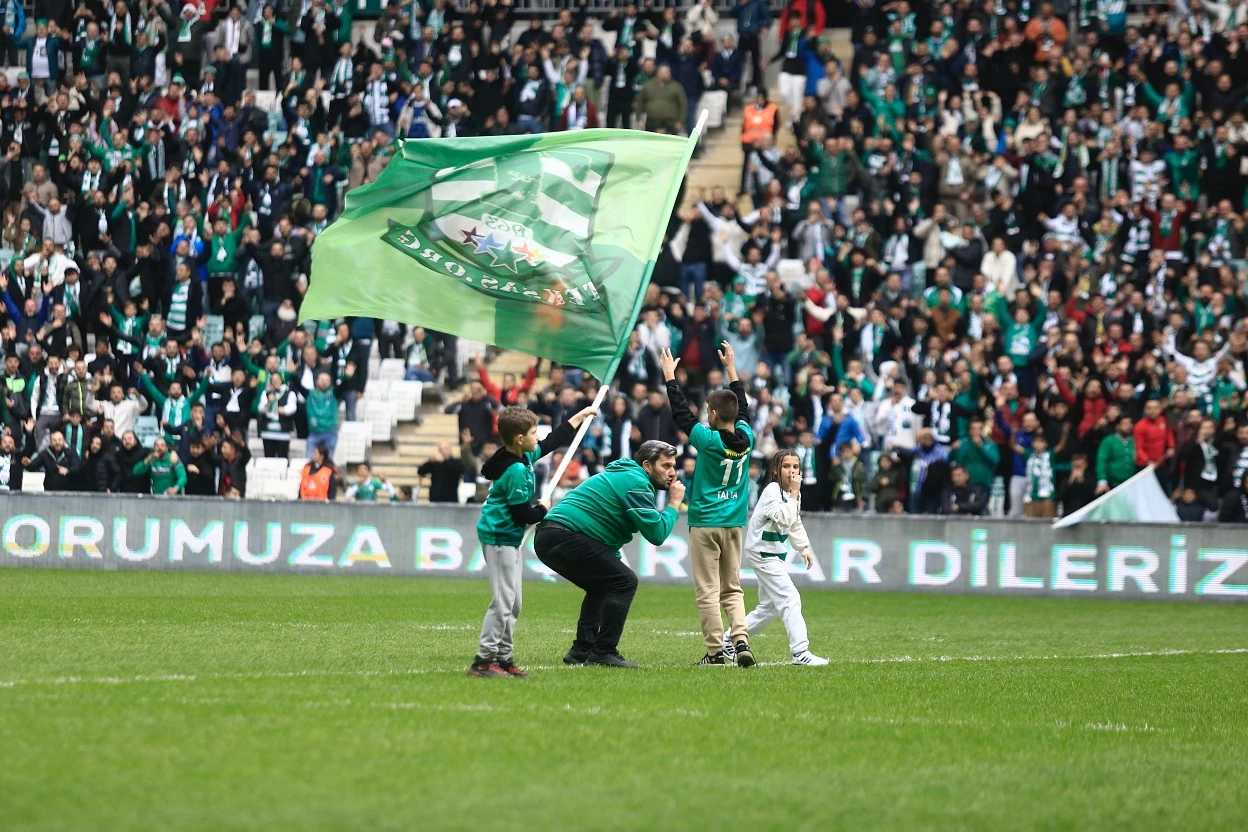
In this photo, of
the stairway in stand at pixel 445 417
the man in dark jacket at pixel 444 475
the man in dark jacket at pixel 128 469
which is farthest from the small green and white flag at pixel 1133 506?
the man in dark jacket at pixel 128 469

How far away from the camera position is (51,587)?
2039 cm

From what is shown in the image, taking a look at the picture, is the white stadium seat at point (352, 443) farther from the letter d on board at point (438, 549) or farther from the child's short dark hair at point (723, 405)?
the child's short dark hair at point (723, 405)

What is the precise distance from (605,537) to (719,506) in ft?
3.42

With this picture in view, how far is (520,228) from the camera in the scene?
49.2 feet

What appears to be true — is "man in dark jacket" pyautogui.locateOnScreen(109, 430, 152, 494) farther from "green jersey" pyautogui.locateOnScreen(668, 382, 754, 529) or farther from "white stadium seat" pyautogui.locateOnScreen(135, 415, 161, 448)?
"green jersey" pyautogui.locateOnScreen(668, 382, 754, 529)

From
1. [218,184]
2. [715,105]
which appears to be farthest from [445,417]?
[715,105]

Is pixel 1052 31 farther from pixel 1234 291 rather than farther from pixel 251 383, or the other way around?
pixel 251 383

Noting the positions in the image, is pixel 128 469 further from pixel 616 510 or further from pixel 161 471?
pixel 616 510

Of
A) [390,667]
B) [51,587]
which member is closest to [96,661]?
[390,667]

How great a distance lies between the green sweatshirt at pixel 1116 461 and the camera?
80.0ft

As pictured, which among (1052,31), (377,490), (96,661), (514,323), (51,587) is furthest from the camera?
(1052,31)

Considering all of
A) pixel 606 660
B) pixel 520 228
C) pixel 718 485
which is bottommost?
pixel 606 660

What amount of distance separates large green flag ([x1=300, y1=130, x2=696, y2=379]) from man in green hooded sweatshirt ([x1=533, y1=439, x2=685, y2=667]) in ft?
3.52

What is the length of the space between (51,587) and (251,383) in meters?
8.26
